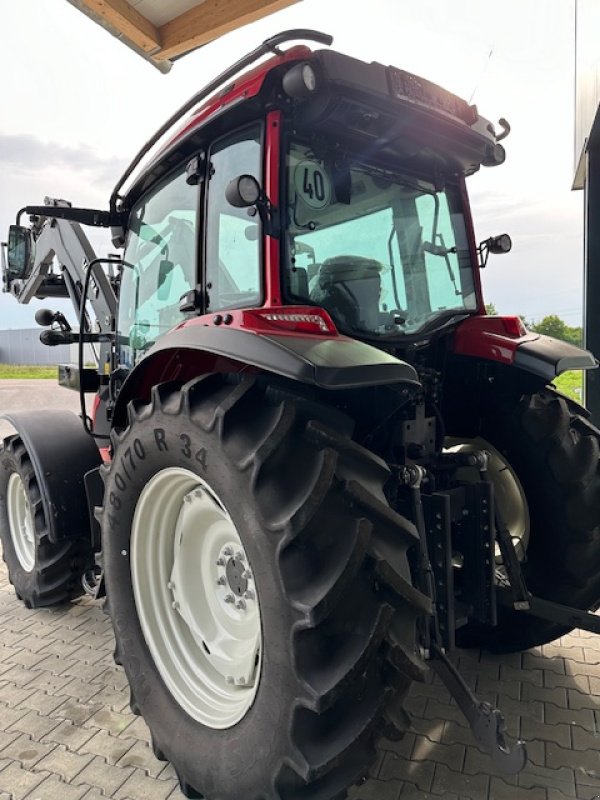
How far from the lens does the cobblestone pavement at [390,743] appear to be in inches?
87.0

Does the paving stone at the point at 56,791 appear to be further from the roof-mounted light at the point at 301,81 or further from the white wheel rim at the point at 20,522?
the roof-mounted light at the point at 301,81

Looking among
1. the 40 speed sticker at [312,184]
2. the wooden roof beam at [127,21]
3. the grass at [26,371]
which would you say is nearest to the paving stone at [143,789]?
the 40 speed sticker at [312,184]

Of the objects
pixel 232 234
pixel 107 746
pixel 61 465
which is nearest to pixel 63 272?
pixel 61 465

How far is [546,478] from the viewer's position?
2850mm

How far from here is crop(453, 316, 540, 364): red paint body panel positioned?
105 inches

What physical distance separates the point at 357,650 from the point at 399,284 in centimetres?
151

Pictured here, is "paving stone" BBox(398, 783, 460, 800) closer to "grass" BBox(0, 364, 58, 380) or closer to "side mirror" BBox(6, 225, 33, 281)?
"side mirror" BBox(6, 225, 33, 281)

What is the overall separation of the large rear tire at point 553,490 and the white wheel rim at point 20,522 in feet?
9.82

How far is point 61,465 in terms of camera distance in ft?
11.8

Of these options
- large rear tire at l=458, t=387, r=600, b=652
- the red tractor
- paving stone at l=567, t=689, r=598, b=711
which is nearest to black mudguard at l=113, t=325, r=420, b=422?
the red tractor

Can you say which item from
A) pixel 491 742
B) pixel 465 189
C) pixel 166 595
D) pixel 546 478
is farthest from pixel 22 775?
pixel 465 189

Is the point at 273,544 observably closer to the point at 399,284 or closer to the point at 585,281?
the point at 399,284

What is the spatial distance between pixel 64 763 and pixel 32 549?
6.44 feet

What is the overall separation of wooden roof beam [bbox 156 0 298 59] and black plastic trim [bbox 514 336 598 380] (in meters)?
2.74
